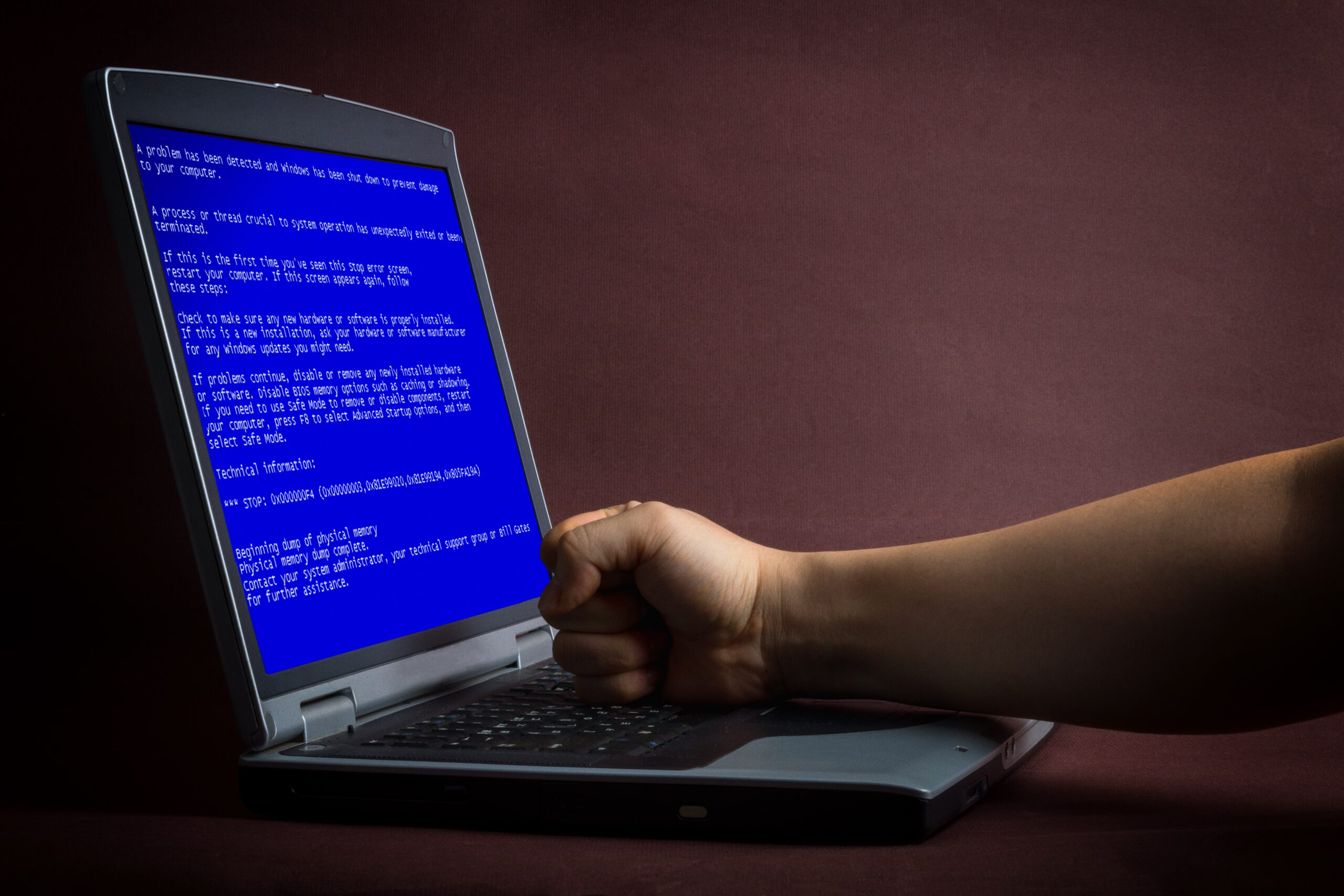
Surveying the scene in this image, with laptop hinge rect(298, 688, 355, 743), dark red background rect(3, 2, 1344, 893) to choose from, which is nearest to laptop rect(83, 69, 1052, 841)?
laptop hinge rect(298, 688, 355, 743)

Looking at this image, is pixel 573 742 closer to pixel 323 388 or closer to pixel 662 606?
pixel 662 606

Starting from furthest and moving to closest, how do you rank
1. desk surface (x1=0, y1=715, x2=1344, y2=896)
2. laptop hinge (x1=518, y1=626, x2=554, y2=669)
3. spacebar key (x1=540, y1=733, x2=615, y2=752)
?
laptop hinge (x1=518, y1=626, x2=554, y2=669) → spacebar key (x1=540, y1=733, x2=615, y2=752) → desk surface (x1=0, y1=715, x2=1344, y2=896)

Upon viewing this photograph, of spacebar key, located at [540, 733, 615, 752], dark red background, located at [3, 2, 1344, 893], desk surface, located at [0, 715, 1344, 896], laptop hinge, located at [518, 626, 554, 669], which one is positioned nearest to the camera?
desk surface, located at [0, 715, 1344, 896]

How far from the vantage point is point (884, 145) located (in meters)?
1.45

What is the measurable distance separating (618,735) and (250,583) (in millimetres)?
265

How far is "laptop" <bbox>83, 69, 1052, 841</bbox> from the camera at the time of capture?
0.59 m

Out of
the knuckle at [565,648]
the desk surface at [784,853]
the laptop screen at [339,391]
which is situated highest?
the laptop screen at [339,391]

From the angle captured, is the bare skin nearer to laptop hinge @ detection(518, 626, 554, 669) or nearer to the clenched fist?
the clenched fist

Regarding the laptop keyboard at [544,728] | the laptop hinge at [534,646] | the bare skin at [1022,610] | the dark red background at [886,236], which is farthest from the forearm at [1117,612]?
the dark red background at [886,236]

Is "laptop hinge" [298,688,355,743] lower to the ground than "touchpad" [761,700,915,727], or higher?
higher

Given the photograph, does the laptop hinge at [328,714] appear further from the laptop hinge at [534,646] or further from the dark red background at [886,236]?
the dark red background at [886,236]

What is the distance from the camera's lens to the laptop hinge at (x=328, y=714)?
71 centimetres

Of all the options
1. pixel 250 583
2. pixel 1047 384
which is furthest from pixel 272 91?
pixel 1047 384

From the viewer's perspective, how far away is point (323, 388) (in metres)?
0.81
